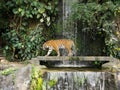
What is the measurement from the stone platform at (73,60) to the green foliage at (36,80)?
115cm

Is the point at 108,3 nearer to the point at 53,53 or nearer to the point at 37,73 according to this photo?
the point at 53,53

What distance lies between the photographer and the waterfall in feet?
29.2

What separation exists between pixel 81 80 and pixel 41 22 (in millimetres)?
3626

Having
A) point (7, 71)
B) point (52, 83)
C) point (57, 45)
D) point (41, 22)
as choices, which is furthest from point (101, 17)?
point (7, 71)

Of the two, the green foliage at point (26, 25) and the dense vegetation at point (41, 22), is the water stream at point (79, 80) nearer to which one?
the dense vegetation at point (41, 22)

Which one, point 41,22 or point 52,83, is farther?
point 41,22

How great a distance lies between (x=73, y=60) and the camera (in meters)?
10.4

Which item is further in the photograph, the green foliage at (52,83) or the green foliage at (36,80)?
the green foliage at (52,83)

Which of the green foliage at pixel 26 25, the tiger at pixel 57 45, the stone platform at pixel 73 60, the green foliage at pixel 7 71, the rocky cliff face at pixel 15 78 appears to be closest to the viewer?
the rocky cliff face at pixel 15 78

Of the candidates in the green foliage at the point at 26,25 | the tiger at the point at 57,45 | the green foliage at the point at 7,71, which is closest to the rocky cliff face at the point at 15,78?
the green foliage at the point at 7,71

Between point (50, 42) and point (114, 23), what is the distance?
2367 mm

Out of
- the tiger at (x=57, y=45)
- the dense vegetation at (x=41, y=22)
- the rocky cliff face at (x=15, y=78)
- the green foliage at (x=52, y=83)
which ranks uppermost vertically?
the dense vegetation at (x=41, y=22)

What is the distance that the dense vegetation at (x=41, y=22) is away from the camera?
36.9ft

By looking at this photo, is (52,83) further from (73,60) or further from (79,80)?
(73,60)
